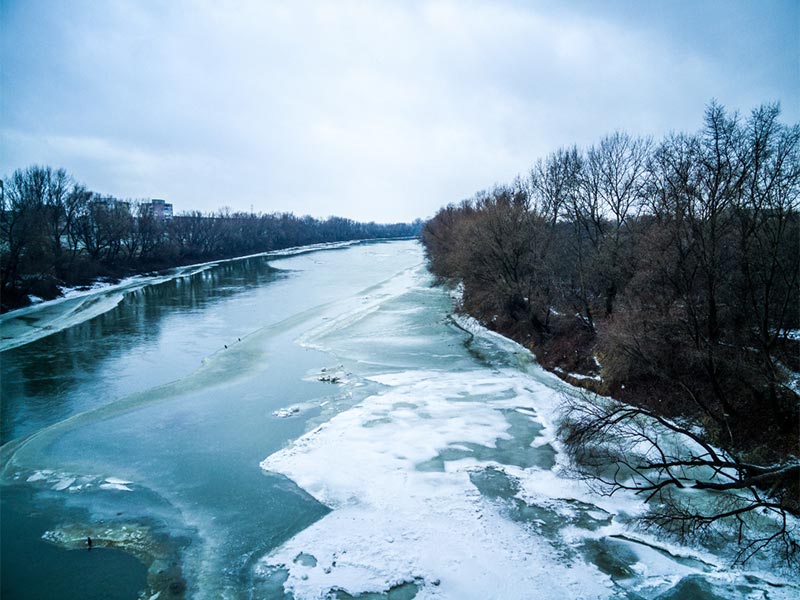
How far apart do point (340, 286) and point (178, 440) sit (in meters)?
34.6

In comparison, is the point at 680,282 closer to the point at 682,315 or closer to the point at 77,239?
the point at 682,315

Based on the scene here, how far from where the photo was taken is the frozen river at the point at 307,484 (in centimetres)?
864

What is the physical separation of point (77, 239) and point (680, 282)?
61.9m

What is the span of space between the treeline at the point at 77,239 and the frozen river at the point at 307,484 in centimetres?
1580

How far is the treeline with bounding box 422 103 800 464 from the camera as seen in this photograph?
41.3 ft

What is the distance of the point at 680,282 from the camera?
51.5 feet

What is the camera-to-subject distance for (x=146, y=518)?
10430 mm

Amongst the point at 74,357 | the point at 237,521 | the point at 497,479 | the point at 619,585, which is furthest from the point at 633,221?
the point at 74,357

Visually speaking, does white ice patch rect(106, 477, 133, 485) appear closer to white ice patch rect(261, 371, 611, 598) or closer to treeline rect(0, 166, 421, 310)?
white ice patch rect(261, 371, 611, 598)

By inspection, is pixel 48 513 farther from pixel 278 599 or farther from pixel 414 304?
pixel 414 304

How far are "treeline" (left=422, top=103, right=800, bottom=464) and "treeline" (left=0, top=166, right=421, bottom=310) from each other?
114 ft

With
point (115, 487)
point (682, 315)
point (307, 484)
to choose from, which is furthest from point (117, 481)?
point (682, 315)

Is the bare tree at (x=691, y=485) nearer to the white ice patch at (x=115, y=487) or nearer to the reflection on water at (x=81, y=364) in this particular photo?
the white ice patch at (x=115, y=487)

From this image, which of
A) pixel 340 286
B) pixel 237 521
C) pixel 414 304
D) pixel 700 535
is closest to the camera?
pixel 700 535
